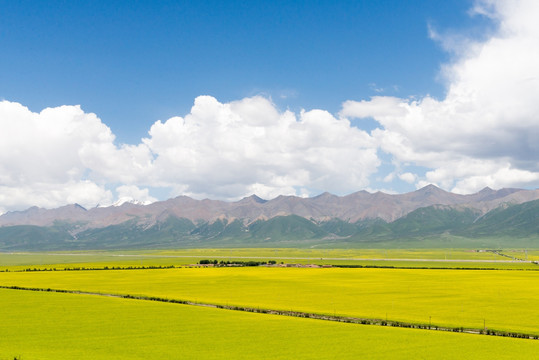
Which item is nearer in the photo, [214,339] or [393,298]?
[214,339]

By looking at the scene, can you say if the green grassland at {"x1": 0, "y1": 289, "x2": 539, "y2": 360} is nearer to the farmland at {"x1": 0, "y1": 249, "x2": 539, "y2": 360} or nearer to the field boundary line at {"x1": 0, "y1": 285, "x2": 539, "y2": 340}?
the farmland at {"x1": 0, "y1": 249, "x2": 539, "y2": 360}

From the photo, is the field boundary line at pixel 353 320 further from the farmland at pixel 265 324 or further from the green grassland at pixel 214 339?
the green grassland at pixel 214 339

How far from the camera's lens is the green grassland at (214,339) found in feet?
106

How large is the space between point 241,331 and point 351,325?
1017 cm

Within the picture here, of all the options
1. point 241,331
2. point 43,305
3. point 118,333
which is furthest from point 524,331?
point 43,305

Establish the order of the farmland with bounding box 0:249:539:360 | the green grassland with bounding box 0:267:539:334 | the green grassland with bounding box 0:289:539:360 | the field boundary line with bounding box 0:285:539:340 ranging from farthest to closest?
the green grassland with bounding box 0:267:539:334
the field boundary line with bounding box 0:285:539:340
the farmland with bounding box 0:249:539:360
the green grassland with bounding box 0:289:539:360

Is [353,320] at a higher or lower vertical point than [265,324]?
lower

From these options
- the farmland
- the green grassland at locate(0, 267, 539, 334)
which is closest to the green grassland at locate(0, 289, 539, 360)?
the farmland

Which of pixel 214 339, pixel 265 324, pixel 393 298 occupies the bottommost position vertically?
pixel 393 298

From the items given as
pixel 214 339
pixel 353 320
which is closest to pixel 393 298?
pixel 353 320

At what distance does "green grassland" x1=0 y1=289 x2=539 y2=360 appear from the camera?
32.2m

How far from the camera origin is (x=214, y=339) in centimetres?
3719

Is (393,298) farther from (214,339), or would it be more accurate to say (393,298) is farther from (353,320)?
(214,339)

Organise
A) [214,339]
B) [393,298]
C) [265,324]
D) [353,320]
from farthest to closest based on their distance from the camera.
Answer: [393,298] → [353,320] → [265,324] → [214,339]
